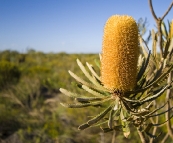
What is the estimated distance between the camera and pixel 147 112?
3.05 ft

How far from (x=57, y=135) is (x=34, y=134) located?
2.04 ft

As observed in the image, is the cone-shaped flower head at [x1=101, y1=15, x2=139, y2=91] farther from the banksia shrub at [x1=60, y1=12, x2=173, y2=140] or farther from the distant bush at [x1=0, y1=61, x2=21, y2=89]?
the distant bush at [x1=0, y1=61, x2=21, y2=89]

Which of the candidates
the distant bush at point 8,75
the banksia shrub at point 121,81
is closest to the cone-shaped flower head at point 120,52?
the banksia shrub at point 121,81

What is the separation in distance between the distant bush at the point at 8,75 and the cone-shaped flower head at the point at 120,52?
1055 centimetres

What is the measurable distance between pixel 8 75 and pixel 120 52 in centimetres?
1127

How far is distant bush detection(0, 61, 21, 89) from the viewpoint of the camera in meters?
11.3

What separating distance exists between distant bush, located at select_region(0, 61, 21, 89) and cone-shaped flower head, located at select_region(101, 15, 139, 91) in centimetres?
1055

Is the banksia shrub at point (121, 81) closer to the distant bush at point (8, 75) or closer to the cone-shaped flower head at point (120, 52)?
the cone-shaped flower head at point (120, 52)

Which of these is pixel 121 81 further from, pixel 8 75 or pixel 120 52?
pixel 8 75

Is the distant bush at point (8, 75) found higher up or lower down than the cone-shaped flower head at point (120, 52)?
lower down

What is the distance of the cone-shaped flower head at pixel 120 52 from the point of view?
3.45 ft

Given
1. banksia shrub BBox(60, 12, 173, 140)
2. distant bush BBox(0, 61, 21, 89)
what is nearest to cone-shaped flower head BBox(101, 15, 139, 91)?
banksia shrub BBox(60, 12, 173, 140)

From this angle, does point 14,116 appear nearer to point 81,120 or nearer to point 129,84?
point 81,120

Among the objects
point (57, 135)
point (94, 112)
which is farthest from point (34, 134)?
point (94, 112)
